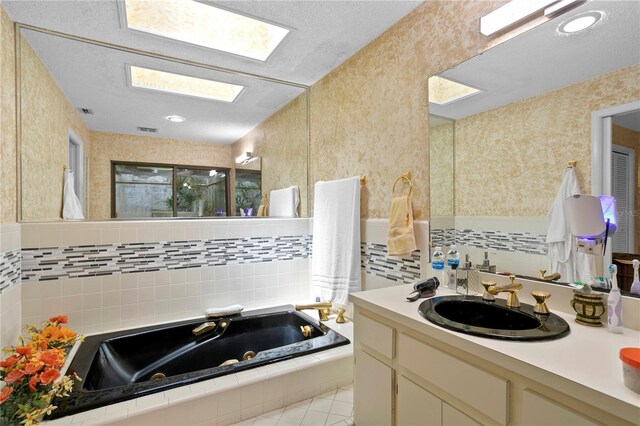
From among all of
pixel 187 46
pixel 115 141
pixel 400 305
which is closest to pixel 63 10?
pixel 187 46

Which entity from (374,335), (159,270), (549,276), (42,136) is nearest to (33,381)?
(159,270)

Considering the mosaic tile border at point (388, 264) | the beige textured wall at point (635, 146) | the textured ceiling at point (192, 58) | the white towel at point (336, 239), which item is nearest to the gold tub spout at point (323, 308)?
the white towel at point (336, 239)

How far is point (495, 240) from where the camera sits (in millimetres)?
1549

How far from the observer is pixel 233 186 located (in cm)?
278

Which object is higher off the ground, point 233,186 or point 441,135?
point 441,135

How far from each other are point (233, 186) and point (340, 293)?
1285 mm

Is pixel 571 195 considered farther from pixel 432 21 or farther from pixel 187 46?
pixel 187 46

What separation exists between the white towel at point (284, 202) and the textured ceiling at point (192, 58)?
62 cm

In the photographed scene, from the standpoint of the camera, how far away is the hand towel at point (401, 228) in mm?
1863

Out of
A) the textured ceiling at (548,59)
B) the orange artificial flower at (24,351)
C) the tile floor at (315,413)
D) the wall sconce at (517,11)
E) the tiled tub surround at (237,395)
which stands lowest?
the tile floor at (315,413)

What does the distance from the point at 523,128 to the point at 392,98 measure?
34.8 inches

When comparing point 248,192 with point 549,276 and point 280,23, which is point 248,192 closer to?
point 280,23

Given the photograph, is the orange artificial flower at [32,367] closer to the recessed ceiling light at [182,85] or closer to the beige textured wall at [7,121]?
the beige textured wall at [7,121]

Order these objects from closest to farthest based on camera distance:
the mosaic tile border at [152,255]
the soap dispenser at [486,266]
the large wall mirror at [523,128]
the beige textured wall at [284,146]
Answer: the large wall mirror at [523,128] → the soap dispenser at [486,266] → the mosaic tile border at [152,255] → the beige textured wall at [284,146]
